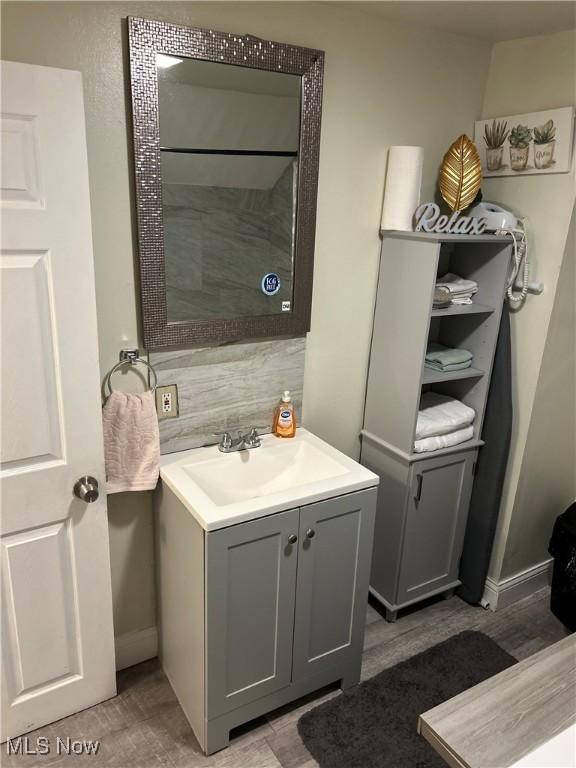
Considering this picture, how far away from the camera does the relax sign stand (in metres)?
2.28

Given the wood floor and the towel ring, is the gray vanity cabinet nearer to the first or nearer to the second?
the wood floor

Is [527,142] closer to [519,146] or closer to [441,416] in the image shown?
[519,146]

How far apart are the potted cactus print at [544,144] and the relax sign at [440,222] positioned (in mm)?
323

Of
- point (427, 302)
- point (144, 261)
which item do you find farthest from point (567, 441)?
point (144, 261)

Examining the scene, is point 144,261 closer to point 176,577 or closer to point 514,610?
point 176,577

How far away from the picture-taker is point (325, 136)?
2.15 meters

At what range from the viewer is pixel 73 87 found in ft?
5.17

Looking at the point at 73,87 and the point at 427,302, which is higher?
the point at 73,87

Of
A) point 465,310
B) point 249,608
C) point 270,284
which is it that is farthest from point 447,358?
point 249,608

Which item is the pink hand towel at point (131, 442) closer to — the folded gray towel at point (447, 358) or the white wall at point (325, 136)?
the white wall at point (325, 136)

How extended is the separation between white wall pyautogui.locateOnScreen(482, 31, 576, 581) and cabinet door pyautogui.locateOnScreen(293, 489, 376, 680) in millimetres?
881

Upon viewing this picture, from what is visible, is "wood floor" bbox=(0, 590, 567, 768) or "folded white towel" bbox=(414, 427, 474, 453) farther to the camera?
"folded white towel" bbox=(414, 427, 474, 453)

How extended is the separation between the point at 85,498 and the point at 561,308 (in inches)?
76.2

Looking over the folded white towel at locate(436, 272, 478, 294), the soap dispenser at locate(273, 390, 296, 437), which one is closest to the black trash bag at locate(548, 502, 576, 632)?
the folded white towel at locate(436, 272, 478, 294)
